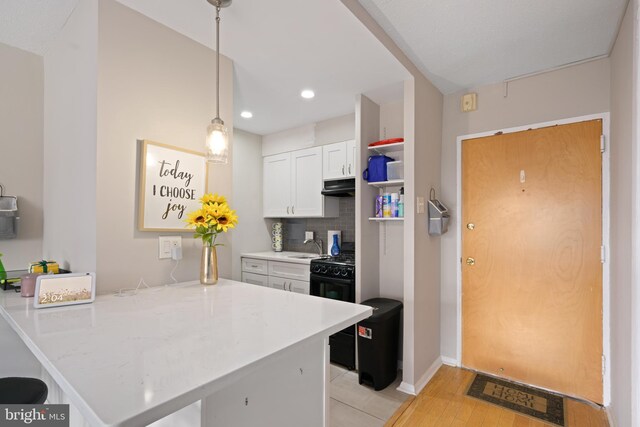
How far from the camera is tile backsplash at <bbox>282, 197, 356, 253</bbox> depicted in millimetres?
3560

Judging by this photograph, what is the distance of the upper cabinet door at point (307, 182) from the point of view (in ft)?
11.4

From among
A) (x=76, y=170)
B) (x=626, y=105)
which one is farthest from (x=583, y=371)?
(x=76, y=170)

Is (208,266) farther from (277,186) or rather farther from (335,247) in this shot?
(277,186)

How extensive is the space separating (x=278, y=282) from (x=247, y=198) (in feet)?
3.84

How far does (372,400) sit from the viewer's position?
2301mm

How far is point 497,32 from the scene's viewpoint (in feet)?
6.54

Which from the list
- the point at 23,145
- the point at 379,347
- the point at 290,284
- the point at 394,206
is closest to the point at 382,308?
the point at 379,347

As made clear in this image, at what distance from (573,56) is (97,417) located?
321 centimetres

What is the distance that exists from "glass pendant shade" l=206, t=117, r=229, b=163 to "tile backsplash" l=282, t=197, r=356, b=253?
2.16 m

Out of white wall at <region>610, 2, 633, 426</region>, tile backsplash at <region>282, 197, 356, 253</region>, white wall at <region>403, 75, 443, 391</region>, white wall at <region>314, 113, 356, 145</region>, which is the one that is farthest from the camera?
tile backsplash at <region>282, 197, 356, 253</region>

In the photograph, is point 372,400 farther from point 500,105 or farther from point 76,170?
point 500,105

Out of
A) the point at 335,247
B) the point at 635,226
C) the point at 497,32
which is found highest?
the point at 497,32

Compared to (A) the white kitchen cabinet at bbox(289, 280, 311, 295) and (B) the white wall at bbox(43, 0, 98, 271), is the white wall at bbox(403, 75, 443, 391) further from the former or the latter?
(B) the white wall at bbox(43, 0, 98, 271)

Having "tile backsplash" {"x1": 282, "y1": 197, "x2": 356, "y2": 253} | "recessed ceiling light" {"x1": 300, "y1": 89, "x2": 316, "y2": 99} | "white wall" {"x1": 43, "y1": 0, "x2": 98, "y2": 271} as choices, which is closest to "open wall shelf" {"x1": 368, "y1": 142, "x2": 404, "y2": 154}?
"recessed ceiling light" {"x1": 300, "y1": 89, "x2": 316, "y2": 99}
